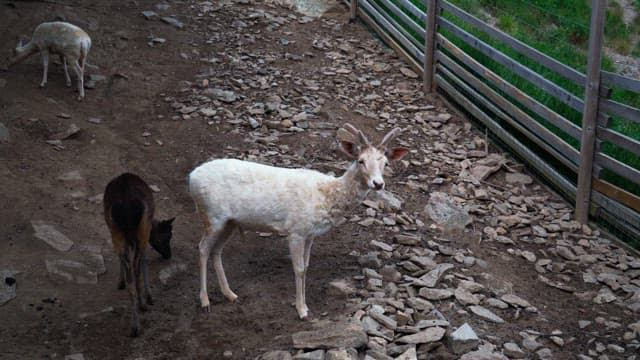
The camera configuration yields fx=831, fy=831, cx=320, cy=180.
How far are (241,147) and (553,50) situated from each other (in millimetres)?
4513

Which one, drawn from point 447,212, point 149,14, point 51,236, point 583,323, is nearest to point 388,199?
point 447,212

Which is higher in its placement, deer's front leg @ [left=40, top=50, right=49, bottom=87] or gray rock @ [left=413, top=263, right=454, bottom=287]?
deer's front leg @ [left=40, top=50, right=49, bottom=87]

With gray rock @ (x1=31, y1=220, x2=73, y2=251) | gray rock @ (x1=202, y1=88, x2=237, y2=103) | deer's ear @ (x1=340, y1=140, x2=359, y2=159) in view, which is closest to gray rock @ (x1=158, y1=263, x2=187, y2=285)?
gray rock @ (x1=31, y1=220, x2=73, y2=251)

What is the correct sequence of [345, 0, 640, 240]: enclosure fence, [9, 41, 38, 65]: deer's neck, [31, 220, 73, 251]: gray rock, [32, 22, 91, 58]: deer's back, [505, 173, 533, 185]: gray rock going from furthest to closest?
1. [9, 41, 38, 65]: deer's neck
2. [32, 22, 91, 58]: deer's back
3. [505, 173, 533, 185]: gray rock
4. [345, 0, 640, 240]: enclosure fence
5. [31, 220, 73, 251]: gray rock

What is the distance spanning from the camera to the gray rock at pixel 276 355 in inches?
223

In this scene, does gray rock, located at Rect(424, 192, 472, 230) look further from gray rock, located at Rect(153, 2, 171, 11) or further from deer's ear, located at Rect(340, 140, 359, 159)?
gray rock, located at Rect(153, 2, 171, 11)

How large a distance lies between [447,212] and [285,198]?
97.7 inches

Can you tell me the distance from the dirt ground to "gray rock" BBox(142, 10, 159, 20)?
470 mm

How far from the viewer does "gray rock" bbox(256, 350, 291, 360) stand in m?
5.65

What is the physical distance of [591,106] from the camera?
7777 millimetres

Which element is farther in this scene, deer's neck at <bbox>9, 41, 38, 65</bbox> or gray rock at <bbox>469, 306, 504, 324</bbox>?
deer's neck at <bbox>9, 41, 38, 65</bbox>

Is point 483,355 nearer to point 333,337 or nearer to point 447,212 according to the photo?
point 333,337

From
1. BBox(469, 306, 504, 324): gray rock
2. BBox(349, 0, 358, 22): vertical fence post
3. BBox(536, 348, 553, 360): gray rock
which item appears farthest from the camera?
BBox(349, 0, 358, 22): vertical fence post

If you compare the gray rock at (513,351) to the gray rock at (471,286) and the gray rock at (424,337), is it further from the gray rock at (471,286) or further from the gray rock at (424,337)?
the gray rock at (471,286)
